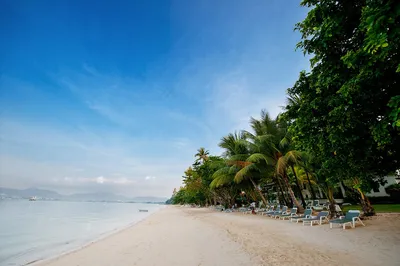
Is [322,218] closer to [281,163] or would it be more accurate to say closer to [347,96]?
[281,163]

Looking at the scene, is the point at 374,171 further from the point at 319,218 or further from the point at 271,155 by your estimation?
the point at 271,155

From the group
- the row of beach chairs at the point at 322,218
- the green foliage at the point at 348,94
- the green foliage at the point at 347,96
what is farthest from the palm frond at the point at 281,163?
the green foliage at the point at 347,96

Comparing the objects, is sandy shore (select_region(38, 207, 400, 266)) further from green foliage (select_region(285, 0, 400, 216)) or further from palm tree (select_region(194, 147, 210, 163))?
palm tree (select_region(194, 147, 210, 163))

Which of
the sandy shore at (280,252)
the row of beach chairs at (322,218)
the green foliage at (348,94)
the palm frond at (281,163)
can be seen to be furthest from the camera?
the palm frond at (281,163)

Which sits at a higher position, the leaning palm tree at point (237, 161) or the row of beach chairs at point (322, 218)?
the leaning palm tree at point (237, 161)

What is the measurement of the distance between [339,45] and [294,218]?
1226 cm

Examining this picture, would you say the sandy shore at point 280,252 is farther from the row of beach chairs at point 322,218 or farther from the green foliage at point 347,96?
the green foliage at point 347,96

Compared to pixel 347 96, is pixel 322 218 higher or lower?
lower

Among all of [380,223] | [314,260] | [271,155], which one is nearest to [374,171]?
[314,260]

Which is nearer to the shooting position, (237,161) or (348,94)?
(348,94)

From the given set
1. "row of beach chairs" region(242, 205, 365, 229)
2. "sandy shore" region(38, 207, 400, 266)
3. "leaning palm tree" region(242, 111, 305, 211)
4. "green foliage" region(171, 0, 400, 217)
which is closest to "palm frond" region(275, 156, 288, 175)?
"leaning palm tree" region(242, 111, 305, 211)

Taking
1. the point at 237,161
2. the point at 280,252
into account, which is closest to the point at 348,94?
the point at 280,252

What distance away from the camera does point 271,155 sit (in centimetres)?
1784

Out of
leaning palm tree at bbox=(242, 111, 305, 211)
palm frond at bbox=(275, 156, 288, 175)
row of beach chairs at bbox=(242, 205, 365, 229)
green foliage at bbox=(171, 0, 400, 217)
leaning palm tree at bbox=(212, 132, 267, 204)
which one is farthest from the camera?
leaning palm tree at bbox=(212, 132, 267, 204)
